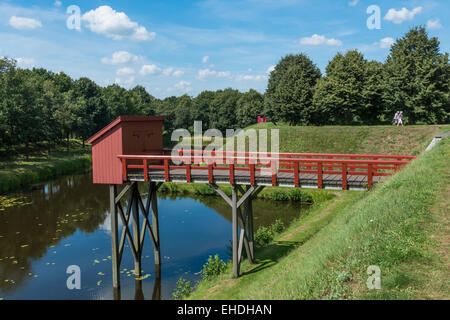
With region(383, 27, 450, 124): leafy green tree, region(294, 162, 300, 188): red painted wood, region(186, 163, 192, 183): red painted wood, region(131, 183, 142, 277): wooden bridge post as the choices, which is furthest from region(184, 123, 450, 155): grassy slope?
region(131, 183, 142, 277): wooden bridge post

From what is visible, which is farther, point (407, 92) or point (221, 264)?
point (407, 92)

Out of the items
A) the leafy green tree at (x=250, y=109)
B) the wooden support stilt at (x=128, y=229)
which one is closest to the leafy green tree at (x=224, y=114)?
the leafy green tree at (x=250, y=109)

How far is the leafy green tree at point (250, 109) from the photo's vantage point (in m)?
87.5

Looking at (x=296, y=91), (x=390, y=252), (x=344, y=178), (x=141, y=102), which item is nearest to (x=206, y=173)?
(x=344, y=178)

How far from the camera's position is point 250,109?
292ft

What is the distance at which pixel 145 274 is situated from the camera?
1908cm

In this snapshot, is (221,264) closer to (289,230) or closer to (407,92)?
(289,230)

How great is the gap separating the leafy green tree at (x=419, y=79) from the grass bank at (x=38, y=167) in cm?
4291

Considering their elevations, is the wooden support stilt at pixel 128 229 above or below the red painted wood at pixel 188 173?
below

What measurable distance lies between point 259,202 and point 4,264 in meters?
19.8

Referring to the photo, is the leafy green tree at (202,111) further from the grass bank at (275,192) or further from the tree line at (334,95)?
the grass bank at (275,192)

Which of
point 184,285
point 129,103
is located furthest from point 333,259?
point 129,103

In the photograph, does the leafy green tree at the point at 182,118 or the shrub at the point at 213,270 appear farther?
the leafy green tree at the point at 182,118

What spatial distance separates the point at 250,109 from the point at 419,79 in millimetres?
49846
